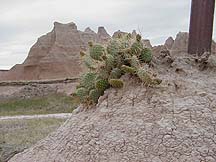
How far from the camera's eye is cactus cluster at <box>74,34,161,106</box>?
5.08m

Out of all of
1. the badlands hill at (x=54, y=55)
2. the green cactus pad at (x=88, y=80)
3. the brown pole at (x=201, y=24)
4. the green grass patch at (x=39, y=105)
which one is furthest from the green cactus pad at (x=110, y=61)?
the badlands hill at (x=54, y=55)

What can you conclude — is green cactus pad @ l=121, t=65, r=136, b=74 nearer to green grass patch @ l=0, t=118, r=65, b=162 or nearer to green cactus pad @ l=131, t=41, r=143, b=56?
green cactus pad @ l=131, t=41, r=143, b=56

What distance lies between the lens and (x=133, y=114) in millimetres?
4809

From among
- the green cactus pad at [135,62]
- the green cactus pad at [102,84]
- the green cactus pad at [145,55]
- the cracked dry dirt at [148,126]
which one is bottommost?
the cracked dry dirt at [148,126]

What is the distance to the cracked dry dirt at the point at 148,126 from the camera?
437cm

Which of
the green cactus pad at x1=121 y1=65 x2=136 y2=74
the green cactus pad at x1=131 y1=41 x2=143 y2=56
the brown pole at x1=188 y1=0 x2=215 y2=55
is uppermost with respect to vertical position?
the brown pole at x1=188 y1=0 x2=215 y2=55

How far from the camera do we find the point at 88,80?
5.43 meters

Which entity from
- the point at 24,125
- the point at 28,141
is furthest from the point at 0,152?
the point at 24,125

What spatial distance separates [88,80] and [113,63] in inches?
15.6

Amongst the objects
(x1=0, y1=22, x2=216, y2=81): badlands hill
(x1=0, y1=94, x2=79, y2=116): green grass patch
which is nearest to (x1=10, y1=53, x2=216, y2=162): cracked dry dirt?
(x1=0, y1=94, x2=79, y2=116): green grass patch

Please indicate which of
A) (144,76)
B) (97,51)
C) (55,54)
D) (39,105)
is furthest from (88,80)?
(55,54)

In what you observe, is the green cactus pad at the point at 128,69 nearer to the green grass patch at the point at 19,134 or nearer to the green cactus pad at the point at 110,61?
the green cactus pad at the point at 110,61

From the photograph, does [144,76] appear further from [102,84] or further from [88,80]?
[88,80]

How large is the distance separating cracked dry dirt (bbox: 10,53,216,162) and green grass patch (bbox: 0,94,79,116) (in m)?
14.3
